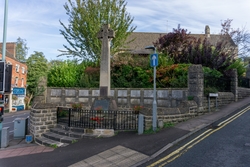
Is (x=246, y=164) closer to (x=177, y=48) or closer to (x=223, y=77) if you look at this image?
(x=223, y=77)

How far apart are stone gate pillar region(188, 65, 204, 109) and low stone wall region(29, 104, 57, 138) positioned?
274 inches

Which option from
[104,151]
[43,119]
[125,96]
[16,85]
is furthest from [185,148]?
[16,85]

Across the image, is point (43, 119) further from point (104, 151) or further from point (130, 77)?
point (130, 77)

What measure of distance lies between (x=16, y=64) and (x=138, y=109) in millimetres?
35295

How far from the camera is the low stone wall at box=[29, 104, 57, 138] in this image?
9.54 m

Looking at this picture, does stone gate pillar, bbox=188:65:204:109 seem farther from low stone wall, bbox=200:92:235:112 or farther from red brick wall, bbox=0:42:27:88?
red brick wall, bbox=0:42:27:88

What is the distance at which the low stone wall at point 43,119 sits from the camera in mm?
9539

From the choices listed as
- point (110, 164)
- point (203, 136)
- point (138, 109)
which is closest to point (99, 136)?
point (138, 109)

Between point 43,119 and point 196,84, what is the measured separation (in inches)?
301

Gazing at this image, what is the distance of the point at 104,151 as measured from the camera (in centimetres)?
686

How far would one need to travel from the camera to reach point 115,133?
8531 millimetres

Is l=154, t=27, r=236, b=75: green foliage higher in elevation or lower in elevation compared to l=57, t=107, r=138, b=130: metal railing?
higher

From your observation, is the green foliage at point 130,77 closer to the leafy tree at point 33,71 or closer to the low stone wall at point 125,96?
the low stone wall at point 125,96

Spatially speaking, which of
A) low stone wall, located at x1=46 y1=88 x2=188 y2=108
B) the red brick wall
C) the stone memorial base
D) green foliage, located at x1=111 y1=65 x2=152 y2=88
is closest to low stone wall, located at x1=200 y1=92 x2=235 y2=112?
low stone wall, located at x1=46 y1=88 x2=188 y2=108
